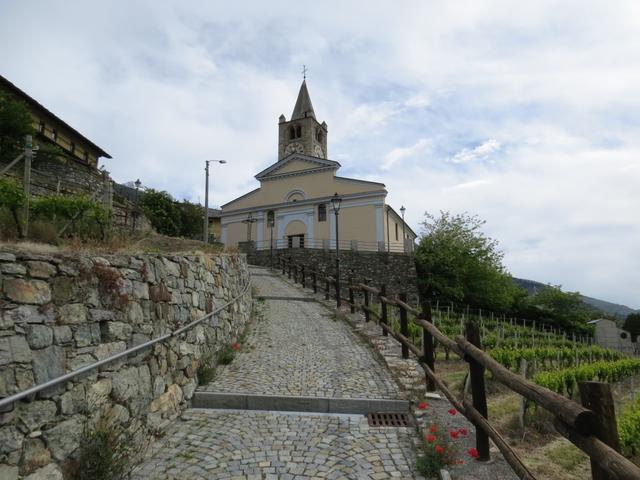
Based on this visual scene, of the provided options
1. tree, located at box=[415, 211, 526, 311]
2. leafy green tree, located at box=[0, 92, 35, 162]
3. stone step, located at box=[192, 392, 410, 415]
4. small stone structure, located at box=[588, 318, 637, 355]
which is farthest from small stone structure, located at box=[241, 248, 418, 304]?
stone step, located at box=[192, 392, 410, 415]

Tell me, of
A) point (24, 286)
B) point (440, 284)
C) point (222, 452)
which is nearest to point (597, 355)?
point (440, 284)

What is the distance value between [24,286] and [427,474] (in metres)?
3.45

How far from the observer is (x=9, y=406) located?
2.46m

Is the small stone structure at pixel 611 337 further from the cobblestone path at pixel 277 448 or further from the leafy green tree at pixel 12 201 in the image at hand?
the leafy green tree at pixel 12 201

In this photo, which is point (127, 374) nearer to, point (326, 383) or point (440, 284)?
point (326, 383)

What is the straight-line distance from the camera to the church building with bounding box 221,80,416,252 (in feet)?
105

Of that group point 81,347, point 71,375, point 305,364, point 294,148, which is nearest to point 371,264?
point 305,364

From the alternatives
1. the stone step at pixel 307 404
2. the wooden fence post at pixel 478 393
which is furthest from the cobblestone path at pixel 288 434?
the wooden fence post at pixel 478 393

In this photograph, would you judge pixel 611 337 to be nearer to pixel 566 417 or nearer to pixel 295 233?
pixel 295 233

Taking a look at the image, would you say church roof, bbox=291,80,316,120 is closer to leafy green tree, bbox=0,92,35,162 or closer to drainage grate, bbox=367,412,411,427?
leafy green tree, bbox=0,92,35,162

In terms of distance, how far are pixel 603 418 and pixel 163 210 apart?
3042cm

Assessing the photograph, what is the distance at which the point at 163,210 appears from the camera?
29.2m

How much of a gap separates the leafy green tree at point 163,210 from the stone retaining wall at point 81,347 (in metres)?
25.0

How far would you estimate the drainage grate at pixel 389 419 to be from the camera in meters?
4.46
